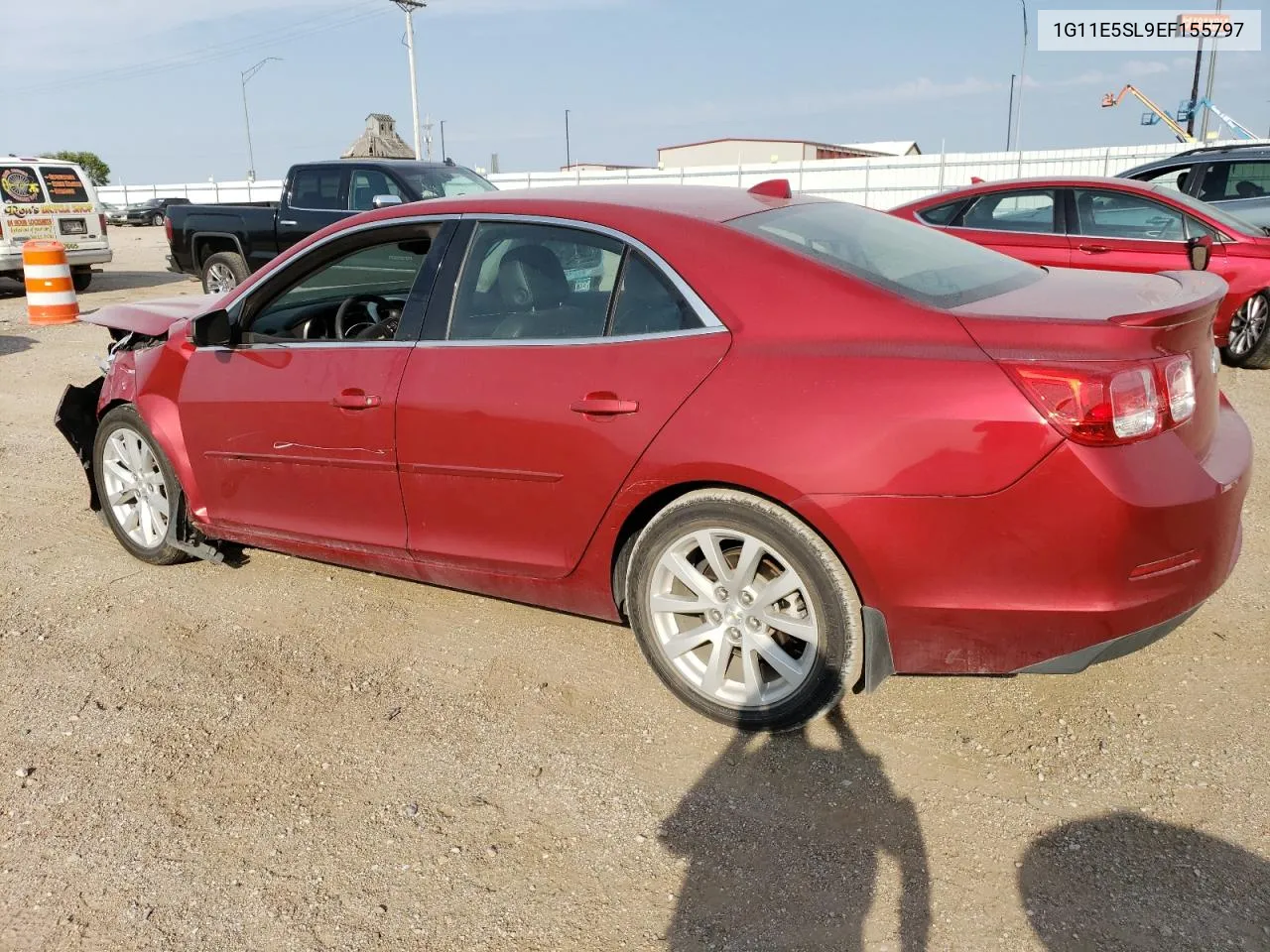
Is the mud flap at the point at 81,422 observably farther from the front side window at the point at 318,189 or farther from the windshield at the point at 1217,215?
the windshield at the point at 1217,215

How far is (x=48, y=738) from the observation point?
3.27m

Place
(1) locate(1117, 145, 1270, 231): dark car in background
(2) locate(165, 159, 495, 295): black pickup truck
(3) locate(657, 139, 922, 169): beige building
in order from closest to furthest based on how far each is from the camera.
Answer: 1. (1) locate(1117, 145, 1270, 231): dark car in background
2. (2) locate(165, 159, 495, 295): black pickup truck
3. (3) locate(657, 139, 922, 169): beige building

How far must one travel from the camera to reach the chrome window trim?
301 cm

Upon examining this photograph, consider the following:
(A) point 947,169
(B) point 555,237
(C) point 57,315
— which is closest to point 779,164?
(A) point 947,169

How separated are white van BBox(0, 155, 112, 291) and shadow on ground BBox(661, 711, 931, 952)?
1476 centimetres

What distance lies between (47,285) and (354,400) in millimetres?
10589

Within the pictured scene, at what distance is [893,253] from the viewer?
3307 mm

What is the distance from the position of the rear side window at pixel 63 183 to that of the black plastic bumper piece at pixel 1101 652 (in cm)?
1661

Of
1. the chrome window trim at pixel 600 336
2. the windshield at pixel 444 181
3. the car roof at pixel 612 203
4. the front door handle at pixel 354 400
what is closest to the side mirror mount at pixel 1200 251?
the car roof at pixel 612 203

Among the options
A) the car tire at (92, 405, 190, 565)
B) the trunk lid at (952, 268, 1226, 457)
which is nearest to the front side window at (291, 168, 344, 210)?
the car tire at (92, 405, 190, 565)

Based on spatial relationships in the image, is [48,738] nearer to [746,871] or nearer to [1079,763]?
[746,871]

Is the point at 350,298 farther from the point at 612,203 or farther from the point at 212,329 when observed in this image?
the point at 612,203

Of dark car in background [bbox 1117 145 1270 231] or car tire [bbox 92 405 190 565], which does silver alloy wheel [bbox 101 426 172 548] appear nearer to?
car tire [bbox 92 405 190 565]


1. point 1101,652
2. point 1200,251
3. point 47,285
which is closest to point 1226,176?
point 1200,251
